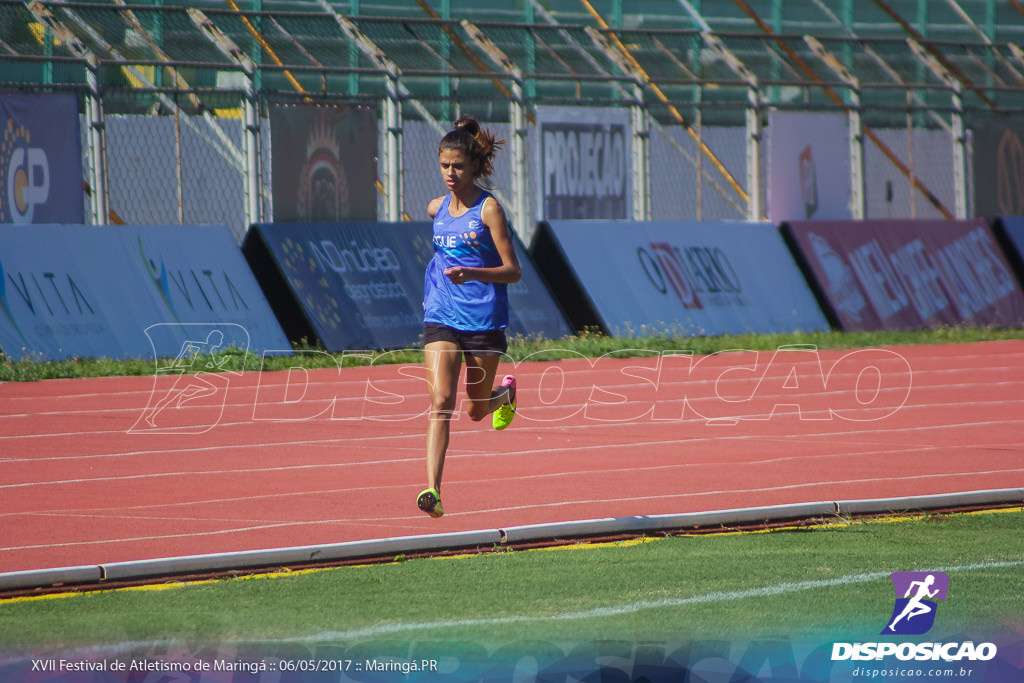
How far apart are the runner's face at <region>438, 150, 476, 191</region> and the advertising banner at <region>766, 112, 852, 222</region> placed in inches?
601

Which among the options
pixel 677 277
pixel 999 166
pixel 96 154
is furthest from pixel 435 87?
pixel 96 154

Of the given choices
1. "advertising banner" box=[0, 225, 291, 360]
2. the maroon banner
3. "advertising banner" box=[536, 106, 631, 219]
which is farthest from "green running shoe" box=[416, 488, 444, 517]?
the maroon banner

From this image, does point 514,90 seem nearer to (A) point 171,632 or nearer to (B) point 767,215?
(B) point 767,215

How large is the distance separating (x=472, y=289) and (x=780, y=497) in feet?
7.84

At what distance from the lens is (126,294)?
51.9 ft

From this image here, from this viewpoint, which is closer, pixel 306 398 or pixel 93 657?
pixel 93 657

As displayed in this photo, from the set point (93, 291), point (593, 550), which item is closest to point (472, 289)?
point (593, 550)

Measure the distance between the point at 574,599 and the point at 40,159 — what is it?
41.7ft

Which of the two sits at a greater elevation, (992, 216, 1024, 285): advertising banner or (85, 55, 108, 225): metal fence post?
(85, 55, 108, 225): metal fence post

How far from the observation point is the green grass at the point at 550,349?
14641 mm

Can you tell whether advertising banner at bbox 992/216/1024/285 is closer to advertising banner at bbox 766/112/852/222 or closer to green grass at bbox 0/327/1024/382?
green grass at bbox 0/327/1024/382

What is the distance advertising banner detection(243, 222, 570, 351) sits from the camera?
17047 mm

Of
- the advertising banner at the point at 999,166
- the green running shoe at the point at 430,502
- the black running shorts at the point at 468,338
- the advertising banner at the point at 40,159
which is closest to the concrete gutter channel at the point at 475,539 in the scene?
the green running shoe at the point at 430,502

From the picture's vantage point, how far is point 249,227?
56.8 feet
